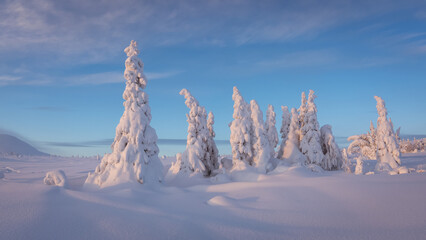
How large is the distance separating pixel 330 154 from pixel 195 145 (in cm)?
1704

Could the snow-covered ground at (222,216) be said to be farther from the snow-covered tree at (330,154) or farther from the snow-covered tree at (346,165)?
the snow-covered tree at (330,154)

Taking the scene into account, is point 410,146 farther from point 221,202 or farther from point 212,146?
point 221,202

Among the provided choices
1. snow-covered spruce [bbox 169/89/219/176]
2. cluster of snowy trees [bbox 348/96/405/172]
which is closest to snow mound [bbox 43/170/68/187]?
snow-covered spruce [bbox 169/89/219/176]

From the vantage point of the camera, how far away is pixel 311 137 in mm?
28578

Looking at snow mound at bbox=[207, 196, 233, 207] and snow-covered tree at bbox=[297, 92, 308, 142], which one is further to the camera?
snow-covered tree at bbox=[297, 92, 308, 142]

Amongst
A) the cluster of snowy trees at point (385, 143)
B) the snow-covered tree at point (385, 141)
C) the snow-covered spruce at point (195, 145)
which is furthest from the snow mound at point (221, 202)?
the snow-covered tree at point (385, 141)

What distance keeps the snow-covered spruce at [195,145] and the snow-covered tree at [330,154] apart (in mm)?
14331

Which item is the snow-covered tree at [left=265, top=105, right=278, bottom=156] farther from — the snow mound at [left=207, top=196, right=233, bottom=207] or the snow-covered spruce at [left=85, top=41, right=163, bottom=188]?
the snow mound at [left=207, top=196, right=233, bottom=207]

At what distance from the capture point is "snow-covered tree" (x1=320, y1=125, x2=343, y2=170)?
95.8 feet

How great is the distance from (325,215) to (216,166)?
63.2ft

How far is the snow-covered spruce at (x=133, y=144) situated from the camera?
14836mm

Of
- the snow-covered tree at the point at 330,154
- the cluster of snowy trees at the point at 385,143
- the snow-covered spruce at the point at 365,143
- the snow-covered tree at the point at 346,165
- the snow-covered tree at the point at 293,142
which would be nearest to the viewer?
the snow-covered tree at the point at 346,165

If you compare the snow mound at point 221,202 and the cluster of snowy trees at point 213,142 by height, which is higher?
the cluster of snowy trees at point 213,142

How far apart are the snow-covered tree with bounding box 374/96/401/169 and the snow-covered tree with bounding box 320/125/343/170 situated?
420cm
